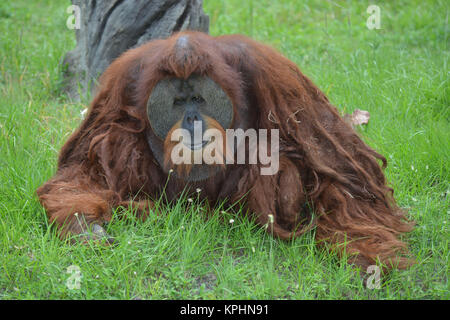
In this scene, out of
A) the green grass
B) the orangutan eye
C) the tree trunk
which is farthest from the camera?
the tree trunk

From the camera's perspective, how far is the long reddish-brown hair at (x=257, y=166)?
2.63 m

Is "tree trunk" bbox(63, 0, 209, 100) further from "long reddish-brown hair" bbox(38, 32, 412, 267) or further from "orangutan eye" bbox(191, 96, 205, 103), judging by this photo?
"orangutan eye" bbox(191, 96, 205, 103)

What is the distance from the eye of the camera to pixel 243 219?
8.89ft

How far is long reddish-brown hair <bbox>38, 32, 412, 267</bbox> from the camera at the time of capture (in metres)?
2.63

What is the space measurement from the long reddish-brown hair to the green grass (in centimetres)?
12

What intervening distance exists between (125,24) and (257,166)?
1.81m

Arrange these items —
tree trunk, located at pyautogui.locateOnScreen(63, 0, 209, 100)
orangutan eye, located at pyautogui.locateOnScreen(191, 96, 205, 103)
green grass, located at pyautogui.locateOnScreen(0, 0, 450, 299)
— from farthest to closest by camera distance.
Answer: tree trunk, located at pyautogui.locateOnScreen(63, 0, 209, 100) → orangutan eye, located at pyautogui.locateOnScreen(191, 96, 205, 103) → green grass, located at pyautogui.locateOnScreen(0, 0, 450, 299)

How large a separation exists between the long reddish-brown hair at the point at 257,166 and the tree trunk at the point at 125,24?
1.12m

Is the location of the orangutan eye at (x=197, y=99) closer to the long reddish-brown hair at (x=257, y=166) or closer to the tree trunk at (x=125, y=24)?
the long reddish-brown hair at (x=257, y=166)

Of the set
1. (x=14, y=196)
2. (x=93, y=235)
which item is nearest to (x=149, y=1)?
(x=14, y=196)

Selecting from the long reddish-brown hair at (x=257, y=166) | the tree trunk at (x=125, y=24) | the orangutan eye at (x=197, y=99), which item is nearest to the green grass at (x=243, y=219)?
the long reddish-brown hair at (x=257, y=166)

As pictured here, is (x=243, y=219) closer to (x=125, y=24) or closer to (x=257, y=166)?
(x=257, y=166)

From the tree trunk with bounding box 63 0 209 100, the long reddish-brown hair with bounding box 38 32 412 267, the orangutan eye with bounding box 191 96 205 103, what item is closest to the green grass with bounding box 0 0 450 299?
the long reddish-brown hair with bounding box 38 32 412 267

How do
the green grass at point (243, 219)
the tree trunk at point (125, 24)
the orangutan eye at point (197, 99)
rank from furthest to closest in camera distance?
1. the tree trunk at point (125, 24)
2. the orangutan eye at point (197, 99)
3. the green grass at point (243, 219)
